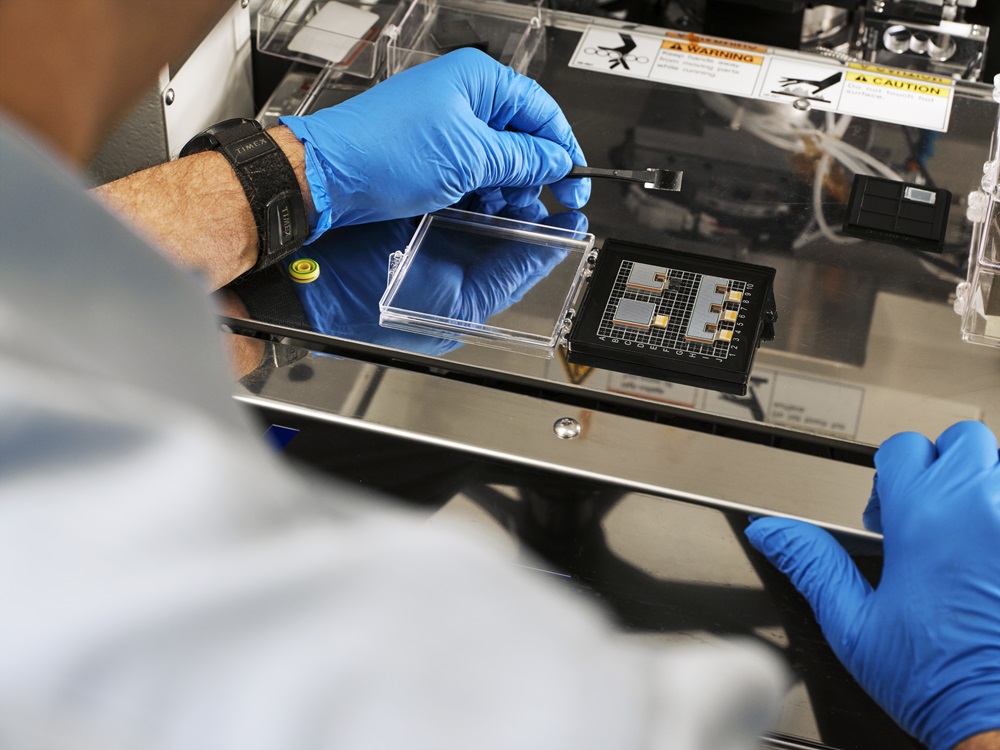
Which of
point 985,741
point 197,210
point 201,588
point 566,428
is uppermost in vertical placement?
point 201,588

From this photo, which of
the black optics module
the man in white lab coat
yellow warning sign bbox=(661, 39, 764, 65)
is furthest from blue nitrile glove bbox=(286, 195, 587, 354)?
the man in white lab coat

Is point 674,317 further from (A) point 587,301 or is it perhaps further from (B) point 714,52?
(B) point 714,52

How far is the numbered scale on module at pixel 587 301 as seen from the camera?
1.25 metres

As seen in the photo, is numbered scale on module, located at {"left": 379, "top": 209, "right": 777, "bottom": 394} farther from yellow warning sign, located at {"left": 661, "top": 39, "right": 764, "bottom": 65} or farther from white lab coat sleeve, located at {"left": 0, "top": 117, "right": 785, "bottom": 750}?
white lab coat sleeve, located at {"left": 0, "top": 117, "right": 785, "bottom": 750}

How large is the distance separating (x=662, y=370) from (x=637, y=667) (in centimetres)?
88

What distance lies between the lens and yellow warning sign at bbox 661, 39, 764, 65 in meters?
1.74

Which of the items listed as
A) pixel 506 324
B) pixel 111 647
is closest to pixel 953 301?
pixel 506 324

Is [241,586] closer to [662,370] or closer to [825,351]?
[662,370]

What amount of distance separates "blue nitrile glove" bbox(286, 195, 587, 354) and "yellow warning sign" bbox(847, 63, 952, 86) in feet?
2.04

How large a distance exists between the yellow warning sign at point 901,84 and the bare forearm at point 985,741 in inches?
41.6

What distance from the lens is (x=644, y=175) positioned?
146 centimetres

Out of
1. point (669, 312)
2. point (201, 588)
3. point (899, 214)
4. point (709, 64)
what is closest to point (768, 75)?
point (709, 64)

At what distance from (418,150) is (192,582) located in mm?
1143

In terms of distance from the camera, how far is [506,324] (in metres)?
1.29
